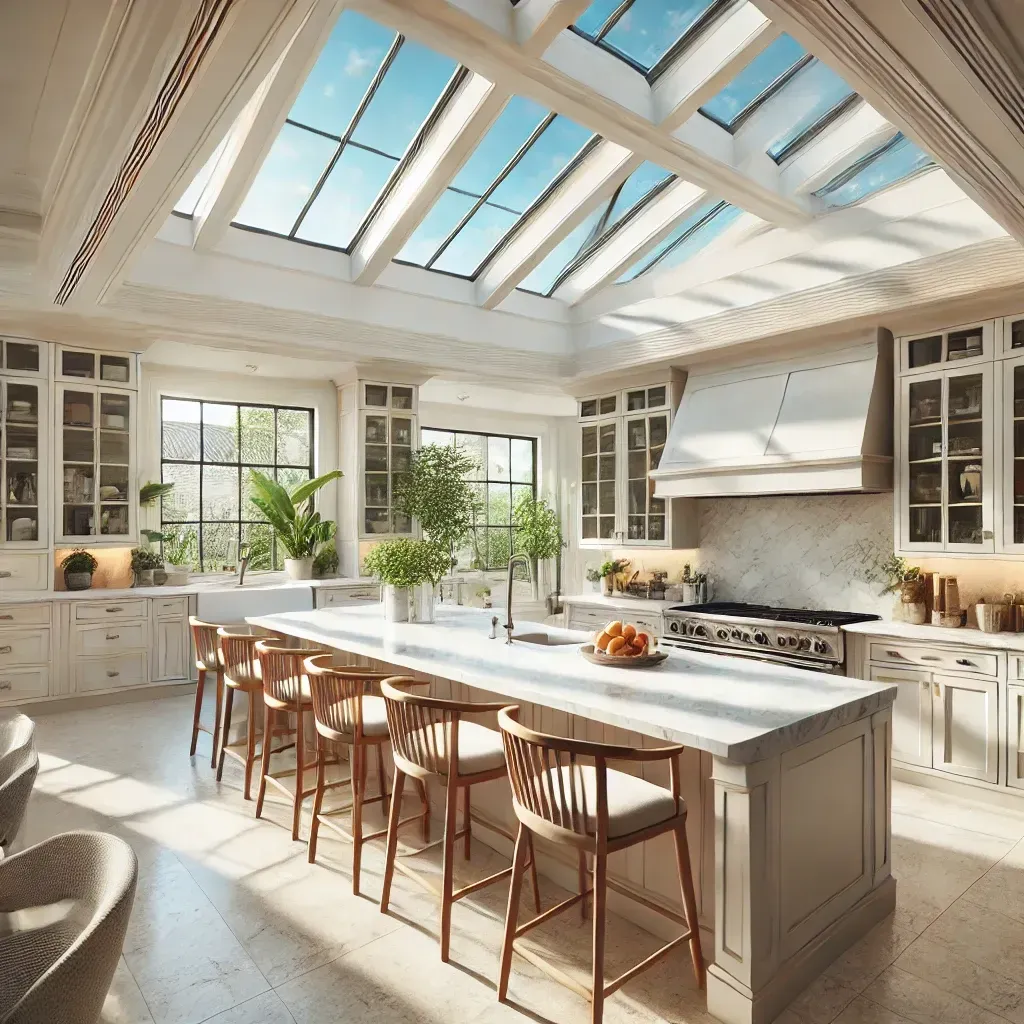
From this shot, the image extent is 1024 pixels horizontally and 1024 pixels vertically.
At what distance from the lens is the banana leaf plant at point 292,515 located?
292 inches

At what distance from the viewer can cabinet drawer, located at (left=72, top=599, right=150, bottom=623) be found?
6.09 meters

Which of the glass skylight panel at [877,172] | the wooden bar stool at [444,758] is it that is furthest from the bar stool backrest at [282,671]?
the glass skylight panel at [877,172]

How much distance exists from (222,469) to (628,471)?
4.12 metres

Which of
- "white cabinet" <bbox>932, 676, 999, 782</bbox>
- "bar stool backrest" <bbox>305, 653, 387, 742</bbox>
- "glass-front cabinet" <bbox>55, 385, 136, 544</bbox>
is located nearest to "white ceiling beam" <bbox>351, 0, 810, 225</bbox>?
"bar stool backrest" <bbox>305, 653, 387, 742</bbox>

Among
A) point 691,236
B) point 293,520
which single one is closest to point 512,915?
point 691,236

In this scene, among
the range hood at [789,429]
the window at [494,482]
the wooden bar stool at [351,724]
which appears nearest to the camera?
the wooden bar stool at [351,724]

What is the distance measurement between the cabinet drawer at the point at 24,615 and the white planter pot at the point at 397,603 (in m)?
3.24

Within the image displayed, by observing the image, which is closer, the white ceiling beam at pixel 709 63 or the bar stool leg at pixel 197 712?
the white ceiling beam at pixel 709 63

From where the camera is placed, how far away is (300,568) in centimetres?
750

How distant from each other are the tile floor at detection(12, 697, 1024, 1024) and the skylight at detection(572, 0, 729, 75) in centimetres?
446

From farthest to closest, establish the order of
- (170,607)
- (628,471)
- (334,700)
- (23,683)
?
1. (628,471)
2. (170,607)
3. (23,683)
4. (334,700)

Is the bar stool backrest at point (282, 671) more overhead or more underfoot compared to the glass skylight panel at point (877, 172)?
more underfoot

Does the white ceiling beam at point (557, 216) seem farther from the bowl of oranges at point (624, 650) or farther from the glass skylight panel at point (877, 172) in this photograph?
the bowl of oranges at point (624, 650)

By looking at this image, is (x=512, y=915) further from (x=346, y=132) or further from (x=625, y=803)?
(x=346, y=132)
